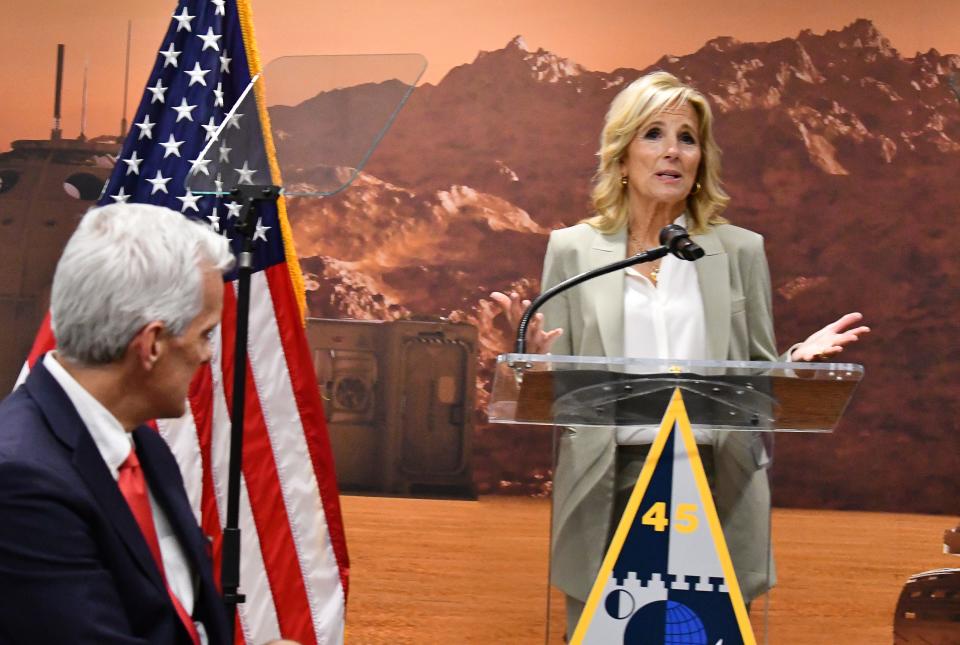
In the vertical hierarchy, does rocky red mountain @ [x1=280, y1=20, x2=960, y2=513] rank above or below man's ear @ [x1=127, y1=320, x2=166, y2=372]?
above

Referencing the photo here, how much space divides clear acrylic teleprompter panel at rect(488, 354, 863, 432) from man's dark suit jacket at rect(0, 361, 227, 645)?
0.77 meters

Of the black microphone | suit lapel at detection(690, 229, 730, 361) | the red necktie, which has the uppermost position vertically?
the black microphone

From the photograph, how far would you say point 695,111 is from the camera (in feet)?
8.76

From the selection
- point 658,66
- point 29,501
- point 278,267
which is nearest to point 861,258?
point 658,66

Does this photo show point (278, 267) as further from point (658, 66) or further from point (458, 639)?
point (658, 66)

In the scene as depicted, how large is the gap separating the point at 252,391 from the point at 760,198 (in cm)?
292

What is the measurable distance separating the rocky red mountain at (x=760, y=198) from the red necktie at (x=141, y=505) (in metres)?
3.48

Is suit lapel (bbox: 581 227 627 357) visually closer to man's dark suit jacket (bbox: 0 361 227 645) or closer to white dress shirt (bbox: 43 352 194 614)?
white dress shirt (bbox: 43 352 194 614)

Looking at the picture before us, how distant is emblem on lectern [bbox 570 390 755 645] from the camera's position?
6.41 feet

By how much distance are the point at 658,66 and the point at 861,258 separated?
46.6 inches

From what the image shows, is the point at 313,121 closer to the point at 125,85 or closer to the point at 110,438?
the point at 110,438

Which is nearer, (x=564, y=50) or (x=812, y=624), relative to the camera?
(x=812, y=624)

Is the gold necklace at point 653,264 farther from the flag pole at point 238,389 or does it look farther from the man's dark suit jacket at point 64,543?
the man's dark suit jacket at point 64,543

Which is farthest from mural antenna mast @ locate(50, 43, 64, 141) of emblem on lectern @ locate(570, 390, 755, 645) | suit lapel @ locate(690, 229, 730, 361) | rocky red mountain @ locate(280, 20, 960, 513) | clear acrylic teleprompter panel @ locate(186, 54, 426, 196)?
emblem on lectern @ locate(570, 390, 755, 645)
